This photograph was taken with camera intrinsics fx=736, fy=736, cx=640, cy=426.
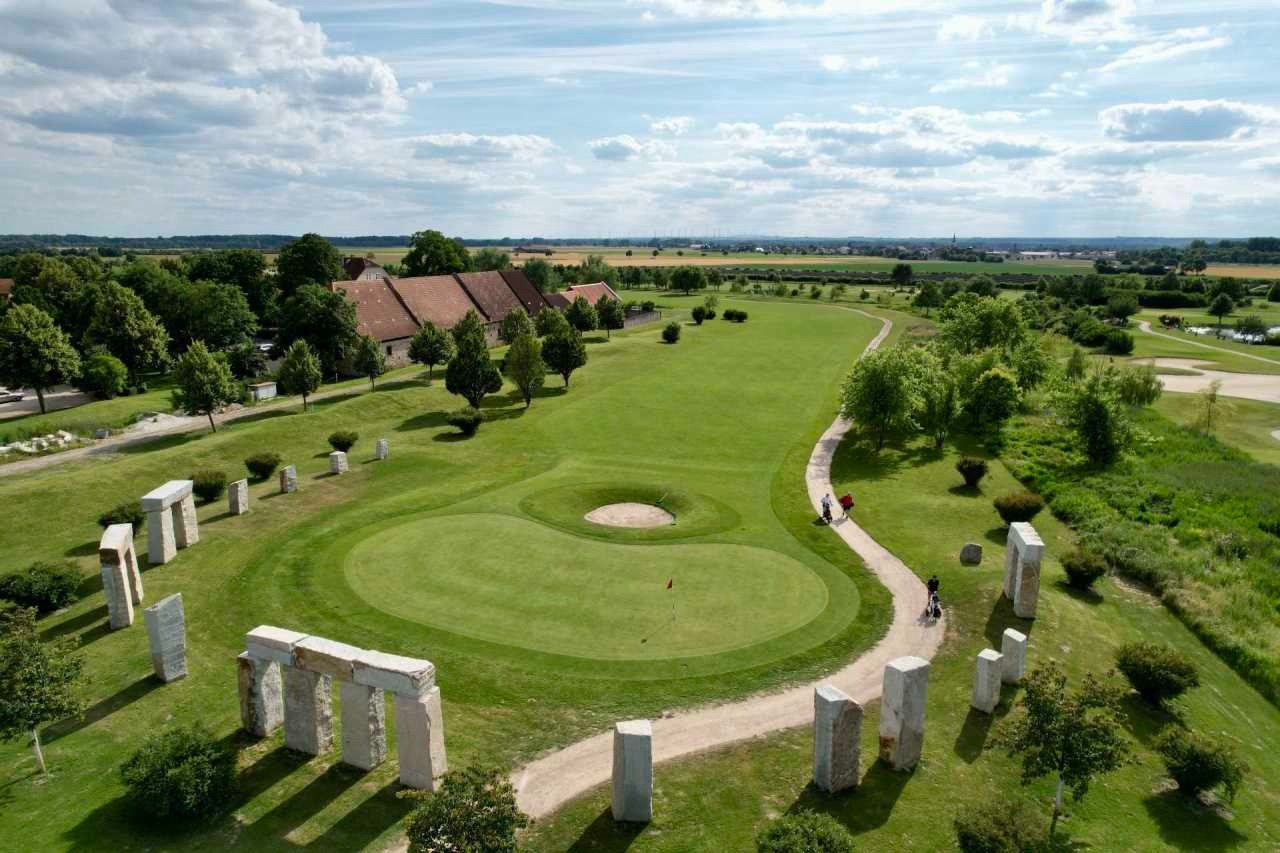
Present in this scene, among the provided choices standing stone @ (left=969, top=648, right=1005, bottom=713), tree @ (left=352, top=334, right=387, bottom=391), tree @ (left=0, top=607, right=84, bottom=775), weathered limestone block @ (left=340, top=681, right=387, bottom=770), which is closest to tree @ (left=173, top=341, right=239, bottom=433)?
tree @ (left=352, top=334, right=387, bottom=391)

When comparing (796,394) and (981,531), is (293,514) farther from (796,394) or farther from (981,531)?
(796,394)

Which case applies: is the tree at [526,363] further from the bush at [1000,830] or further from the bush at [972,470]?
the bush at [1000,830]

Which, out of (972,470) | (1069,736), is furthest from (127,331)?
(1069,736)

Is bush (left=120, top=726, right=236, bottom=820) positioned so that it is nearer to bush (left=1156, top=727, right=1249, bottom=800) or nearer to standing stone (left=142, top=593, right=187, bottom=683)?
standing stone (left=142, top=593, right=187, bottom=683)

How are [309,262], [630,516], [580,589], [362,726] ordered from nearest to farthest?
[362,726] → [580,589] → [630,516] → [309,262]

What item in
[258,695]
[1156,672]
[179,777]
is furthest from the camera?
[1156,672]

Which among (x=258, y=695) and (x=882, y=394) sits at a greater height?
(x=882, y=394)

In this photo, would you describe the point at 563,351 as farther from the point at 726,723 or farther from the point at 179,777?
the point at 179,777
